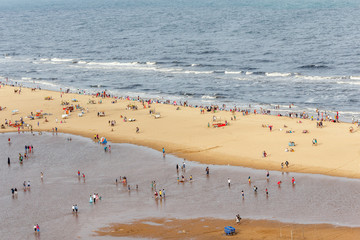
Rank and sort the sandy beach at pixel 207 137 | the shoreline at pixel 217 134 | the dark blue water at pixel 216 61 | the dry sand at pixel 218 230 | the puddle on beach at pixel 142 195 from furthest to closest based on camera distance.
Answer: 1. the dark blue water at pixel 216 61
2. the shoreline at pixel 217 134
3. the puddle on beach at pixel 142 195
4. the sandy beach at pixel 207 137
5. the dry sand at pixel 218 230

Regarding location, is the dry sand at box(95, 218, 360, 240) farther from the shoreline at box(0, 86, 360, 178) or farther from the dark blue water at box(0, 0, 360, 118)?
the dark blue water at box(0, 0, 360, 118)

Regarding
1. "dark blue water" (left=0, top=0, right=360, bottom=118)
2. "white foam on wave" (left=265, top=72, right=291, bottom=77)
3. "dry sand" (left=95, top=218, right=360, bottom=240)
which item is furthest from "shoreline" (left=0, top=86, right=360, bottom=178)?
"white foam on wave" (left=265, top=72, right=291, bottom=77)

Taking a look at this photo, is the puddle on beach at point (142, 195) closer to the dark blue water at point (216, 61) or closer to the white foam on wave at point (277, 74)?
the dark blue water at point (216, 61)

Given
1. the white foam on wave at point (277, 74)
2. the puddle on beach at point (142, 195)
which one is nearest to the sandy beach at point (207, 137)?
the puddle on beach at point (142, 195)

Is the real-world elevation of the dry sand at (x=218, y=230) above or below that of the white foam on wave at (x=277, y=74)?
below

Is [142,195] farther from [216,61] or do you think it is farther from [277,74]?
[216,61]

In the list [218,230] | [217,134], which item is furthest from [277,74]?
[218,230]
